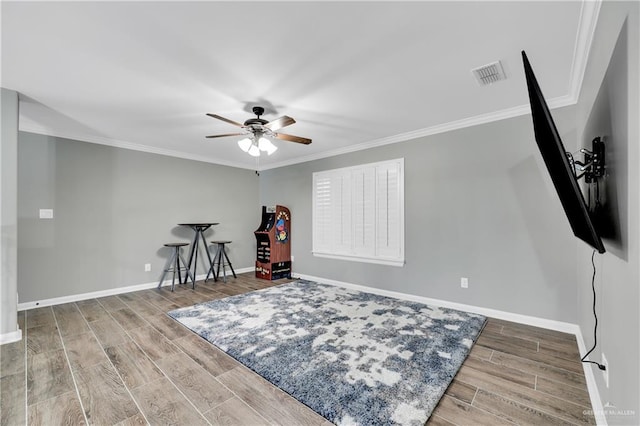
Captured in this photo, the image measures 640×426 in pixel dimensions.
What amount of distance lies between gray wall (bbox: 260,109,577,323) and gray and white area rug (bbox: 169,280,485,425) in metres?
0.40

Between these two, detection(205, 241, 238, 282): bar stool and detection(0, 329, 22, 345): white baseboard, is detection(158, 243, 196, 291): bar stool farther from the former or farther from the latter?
detection(0, 329, 22, 345): white baseboard

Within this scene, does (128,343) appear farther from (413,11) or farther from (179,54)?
(413,11)

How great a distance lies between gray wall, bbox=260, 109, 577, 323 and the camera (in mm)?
2842

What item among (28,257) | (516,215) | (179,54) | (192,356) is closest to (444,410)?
(192,356)

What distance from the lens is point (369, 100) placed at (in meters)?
2.81

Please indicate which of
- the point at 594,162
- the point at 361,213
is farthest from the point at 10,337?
the point at 594,162

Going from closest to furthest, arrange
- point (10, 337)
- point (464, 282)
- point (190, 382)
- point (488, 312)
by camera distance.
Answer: point (190, 382) → point (10, 337) → point (488, 312) → point (464, 282)

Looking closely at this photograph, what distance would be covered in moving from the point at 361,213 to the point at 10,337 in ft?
14.1

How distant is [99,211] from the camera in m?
4.14

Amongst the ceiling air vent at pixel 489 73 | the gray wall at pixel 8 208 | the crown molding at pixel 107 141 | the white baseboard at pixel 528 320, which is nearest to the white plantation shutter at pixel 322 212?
the white baseboard at pixel 528 320

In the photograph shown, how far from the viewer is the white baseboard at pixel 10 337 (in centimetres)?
254

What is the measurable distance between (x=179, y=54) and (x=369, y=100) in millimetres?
1766

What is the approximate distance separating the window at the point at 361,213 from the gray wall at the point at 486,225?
0.51 feet

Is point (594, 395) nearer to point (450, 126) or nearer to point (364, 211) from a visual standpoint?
point (450, 126)
